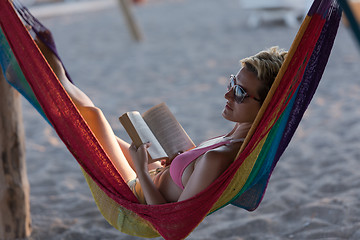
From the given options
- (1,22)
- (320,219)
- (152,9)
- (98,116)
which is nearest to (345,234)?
(320,219)

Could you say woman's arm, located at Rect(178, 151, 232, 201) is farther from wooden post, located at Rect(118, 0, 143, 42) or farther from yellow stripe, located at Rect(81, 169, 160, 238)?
wooden post, located at Rect(118, 0, 143, 42)

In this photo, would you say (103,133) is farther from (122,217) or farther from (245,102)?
Answer: (245,102)

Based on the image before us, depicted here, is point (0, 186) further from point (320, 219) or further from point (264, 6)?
point (264, 6)

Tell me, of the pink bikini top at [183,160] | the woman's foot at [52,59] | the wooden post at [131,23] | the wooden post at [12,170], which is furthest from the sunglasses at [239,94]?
the wooden post at [131,23]

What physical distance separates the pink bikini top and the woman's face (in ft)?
0.24

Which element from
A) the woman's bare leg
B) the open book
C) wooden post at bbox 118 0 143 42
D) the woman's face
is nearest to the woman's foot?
the woman's bare leg

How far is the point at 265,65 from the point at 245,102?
0.11m

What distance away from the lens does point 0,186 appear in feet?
6.10

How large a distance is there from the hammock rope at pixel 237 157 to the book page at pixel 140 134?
101 mm

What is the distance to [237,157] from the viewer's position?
1309mm

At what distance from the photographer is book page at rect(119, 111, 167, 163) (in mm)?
1438

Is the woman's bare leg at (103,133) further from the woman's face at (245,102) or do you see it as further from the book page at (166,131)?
the woman's face at (245,102)

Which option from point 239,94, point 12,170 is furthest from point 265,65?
point 12,170

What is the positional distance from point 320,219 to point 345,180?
0.42 metres
